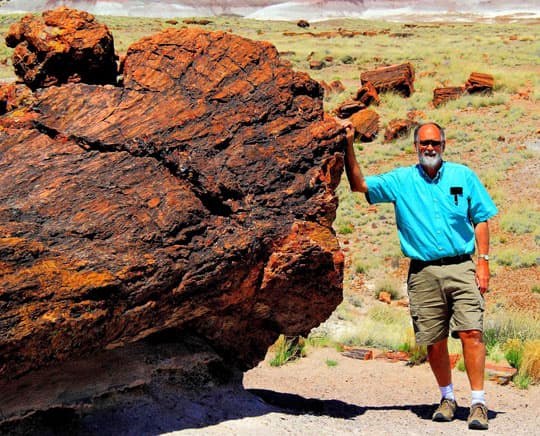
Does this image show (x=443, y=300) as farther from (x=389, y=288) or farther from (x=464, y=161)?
(x=464, y=161)

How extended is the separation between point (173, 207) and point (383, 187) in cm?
166

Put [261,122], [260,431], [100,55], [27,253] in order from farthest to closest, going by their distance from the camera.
Result: [100,55] < [261,122] < [260,431] < [27,253]

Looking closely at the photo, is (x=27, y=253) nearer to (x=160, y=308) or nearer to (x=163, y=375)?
(x=160, y=308)

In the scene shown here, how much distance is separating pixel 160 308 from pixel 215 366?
3.72ft

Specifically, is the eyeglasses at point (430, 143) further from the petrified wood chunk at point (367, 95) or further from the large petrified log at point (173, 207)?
the petrified wood chunk at point (367, 95)

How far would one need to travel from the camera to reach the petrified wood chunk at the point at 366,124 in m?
23.1

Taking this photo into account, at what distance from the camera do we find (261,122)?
549 cm

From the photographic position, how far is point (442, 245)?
5.45 meters

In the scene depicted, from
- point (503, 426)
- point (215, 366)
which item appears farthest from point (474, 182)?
point (215, 366)

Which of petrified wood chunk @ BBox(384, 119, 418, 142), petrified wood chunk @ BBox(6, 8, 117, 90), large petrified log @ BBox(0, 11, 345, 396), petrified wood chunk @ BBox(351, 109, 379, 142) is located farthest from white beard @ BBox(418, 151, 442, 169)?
petrified wood chunk @ BBox(351, 109, 379, 142)

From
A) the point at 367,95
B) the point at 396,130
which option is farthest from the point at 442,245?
the point at 367,95

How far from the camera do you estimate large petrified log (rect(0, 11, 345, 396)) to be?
14.3ft

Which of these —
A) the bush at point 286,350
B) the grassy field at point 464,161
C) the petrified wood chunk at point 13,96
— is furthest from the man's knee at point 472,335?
the petrified wood chunk at point 13,96

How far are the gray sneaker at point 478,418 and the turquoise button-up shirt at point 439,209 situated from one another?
1077mm
